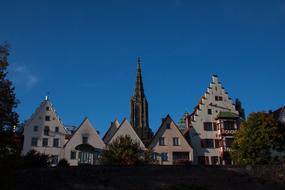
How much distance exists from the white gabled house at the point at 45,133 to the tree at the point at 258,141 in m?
26.9

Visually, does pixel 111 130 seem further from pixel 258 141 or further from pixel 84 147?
pixel 258 141

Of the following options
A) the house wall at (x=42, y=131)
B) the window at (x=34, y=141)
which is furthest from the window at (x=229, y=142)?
the window at (x=34, y=141)

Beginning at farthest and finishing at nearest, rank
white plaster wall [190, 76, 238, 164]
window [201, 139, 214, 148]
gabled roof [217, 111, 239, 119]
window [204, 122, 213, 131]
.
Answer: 1. window [204, 122, 213, 131]
2. gabled roof [217, 111, 239, 119]
3. window [201, 139, 214, 148]
4. white plaster wall [190, 76, 238, 164]

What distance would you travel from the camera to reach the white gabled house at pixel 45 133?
Result: 59.2m

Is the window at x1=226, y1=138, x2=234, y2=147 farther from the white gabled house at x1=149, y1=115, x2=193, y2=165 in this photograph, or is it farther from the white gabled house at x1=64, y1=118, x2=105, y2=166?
the white gabled house at x1=64, y1=118, x2=105, y2=166

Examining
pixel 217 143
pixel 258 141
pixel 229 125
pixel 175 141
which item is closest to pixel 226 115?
pixel 229 125

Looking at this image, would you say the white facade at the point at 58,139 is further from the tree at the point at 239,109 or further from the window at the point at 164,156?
the tree at the point at 239,109

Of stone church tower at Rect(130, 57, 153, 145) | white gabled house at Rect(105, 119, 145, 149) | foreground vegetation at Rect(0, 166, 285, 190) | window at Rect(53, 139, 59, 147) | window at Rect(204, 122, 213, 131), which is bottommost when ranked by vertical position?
foreground vegetation at Rect(0, 166, 285, 190)

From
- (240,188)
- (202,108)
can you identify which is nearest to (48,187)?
(240,188)

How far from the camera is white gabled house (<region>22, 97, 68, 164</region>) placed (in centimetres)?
5922

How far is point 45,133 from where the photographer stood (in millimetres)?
60469

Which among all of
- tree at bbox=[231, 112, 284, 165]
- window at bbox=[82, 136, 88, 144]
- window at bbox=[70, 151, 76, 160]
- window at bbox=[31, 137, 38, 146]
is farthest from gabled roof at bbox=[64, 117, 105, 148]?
tree at bbox=[231, 112, 284, 165]

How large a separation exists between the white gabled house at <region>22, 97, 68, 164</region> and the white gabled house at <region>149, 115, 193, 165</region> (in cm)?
1454

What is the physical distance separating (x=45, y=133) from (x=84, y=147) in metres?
7.03
